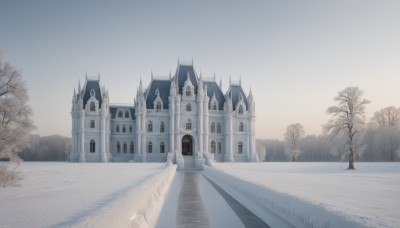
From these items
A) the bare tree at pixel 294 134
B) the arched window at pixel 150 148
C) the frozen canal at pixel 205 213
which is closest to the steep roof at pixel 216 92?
the arched window at pixel 150 148

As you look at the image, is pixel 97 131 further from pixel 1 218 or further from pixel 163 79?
pixel 1 218

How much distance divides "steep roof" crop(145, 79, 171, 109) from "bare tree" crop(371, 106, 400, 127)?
60511mm

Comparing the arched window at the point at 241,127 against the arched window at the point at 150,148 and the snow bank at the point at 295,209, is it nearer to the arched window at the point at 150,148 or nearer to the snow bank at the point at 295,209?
the arched window at the point at 150,148

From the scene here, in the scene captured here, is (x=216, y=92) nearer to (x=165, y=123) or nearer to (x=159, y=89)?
(x=159, y=89)

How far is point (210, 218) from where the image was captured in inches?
488

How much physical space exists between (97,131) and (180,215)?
189ft

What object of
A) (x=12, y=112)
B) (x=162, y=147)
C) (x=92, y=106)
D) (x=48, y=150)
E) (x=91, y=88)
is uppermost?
(x=91, y=88)

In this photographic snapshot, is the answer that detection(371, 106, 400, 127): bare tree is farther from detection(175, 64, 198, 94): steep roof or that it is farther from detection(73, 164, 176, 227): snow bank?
detection(73, 164, 176, 227): snow bank

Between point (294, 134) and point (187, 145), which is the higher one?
point (294, 134)

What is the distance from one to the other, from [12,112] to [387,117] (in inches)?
3977

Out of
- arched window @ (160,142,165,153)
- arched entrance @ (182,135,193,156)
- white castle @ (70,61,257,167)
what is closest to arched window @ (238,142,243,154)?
white castle @ (70,61,257,167)

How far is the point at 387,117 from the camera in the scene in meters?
99.5

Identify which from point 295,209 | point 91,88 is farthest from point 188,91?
point 295,209

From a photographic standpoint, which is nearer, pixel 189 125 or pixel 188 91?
pixel 189 125
